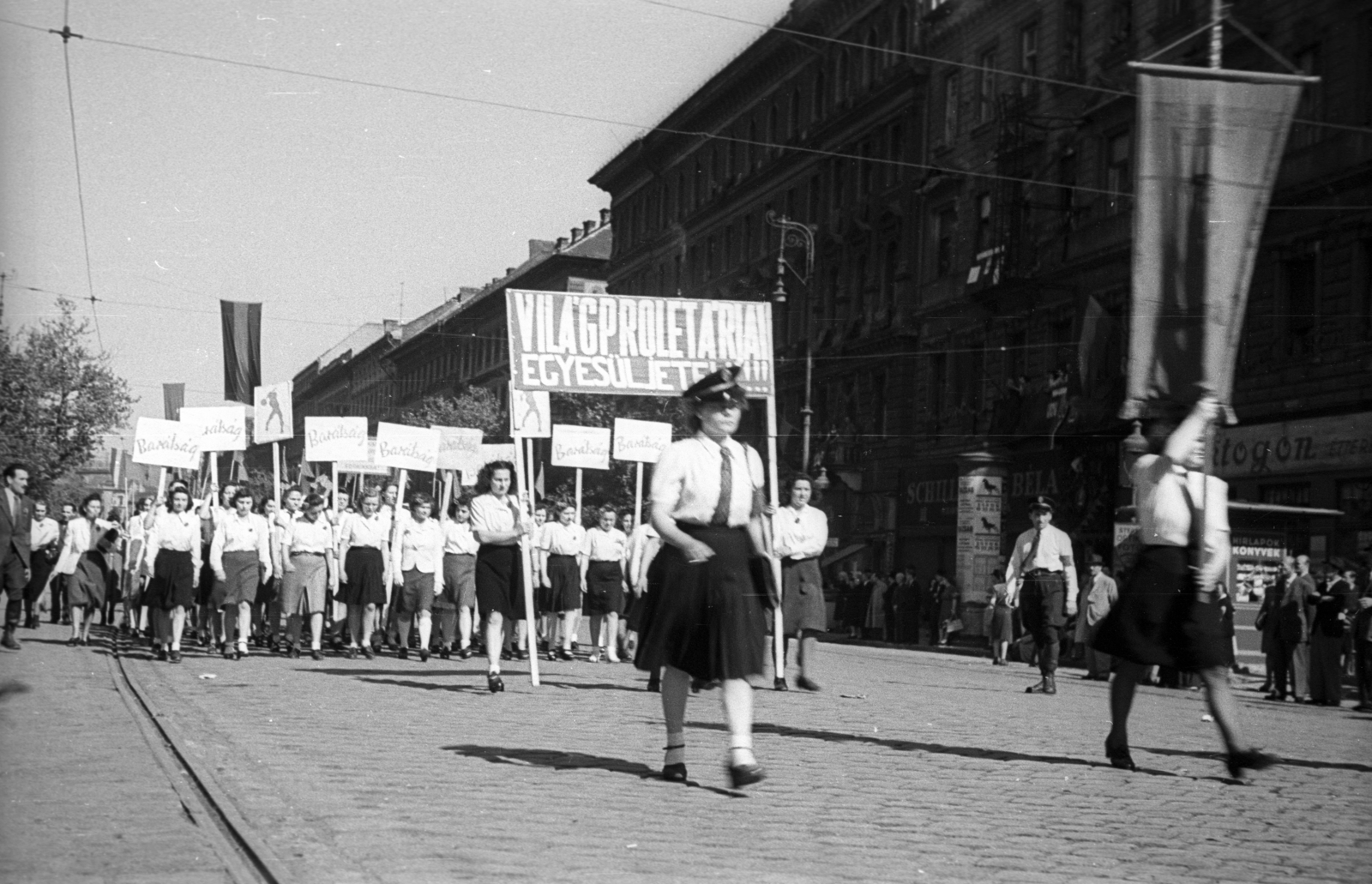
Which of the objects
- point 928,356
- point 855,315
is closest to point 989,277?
point 928,356

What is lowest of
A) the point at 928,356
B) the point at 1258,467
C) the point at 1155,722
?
the point at 1155,722

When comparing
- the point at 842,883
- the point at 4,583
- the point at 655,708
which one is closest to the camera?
the point at 842,883

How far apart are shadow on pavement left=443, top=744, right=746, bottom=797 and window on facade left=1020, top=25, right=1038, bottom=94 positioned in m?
31.8

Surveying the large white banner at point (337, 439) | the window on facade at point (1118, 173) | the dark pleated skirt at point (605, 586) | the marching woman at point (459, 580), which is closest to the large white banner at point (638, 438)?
the dark pleated skirt at point (605, 586)

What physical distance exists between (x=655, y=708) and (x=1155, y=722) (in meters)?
4.15

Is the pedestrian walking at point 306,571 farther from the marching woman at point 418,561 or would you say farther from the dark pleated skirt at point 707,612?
the dark pleated skirt at point 707,612

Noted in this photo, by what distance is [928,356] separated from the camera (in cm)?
4400

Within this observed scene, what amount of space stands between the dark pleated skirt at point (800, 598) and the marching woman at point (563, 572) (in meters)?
5.95

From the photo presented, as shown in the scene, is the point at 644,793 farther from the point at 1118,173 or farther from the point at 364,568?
the point at 1118,173

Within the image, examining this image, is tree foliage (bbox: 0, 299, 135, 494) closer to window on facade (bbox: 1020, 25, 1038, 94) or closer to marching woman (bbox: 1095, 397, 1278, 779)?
window on facade (bbox: 1020, 25, 1038, 94)

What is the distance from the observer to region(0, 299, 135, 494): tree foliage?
156ft

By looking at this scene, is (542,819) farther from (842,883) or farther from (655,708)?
(655,708)

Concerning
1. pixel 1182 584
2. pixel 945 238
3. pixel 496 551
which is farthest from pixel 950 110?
pixel 1182 584

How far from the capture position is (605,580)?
2084cm
